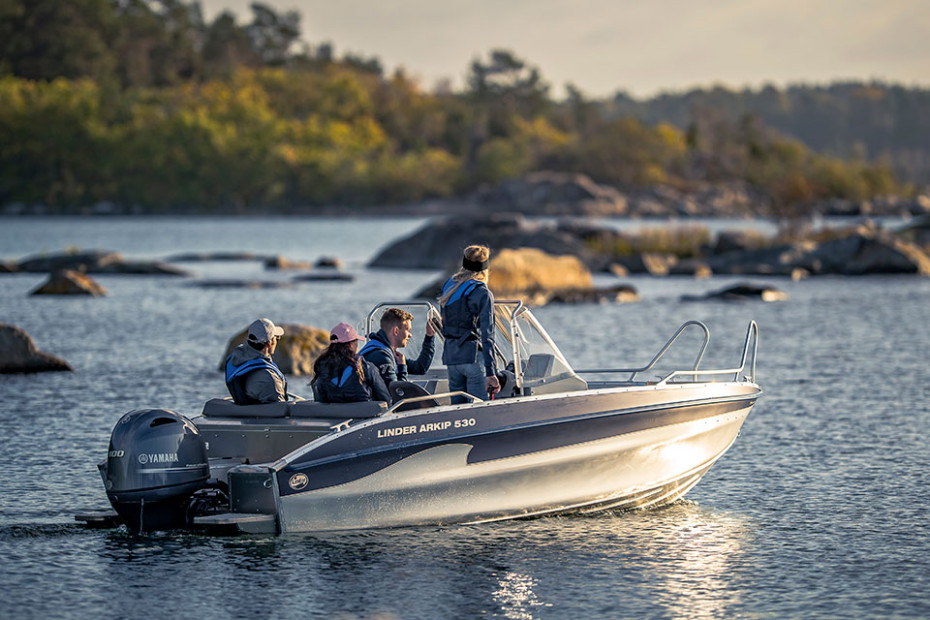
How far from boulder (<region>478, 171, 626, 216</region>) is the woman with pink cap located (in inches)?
5732

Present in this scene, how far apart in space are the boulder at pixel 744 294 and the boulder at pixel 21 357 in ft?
69.1

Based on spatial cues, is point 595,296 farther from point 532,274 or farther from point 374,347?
point 374,347

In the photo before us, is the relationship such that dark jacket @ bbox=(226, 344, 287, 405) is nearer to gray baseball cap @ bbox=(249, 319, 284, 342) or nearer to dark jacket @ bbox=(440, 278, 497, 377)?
gray baseball cap @ bbox=(249, 319, 284, 342)

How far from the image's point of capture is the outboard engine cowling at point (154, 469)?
10.2 m

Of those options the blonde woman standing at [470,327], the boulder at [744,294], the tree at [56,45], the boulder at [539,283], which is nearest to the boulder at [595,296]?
the boulder at [539,283]

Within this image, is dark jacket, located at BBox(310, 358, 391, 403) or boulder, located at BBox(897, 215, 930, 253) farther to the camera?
boulder, located at BBox(897, 215, 930, 253)

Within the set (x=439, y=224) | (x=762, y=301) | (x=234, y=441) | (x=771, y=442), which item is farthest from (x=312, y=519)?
(x=439, y=224)

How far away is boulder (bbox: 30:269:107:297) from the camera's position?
39.8m

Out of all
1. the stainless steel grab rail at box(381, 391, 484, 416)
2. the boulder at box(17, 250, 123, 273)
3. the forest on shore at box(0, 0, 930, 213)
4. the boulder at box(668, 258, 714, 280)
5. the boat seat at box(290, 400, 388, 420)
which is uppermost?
the forest on shore at box(0, 0, 930, 213)

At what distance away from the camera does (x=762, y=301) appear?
126ft

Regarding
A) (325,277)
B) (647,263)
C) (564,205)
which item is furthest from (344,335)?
(564,205)

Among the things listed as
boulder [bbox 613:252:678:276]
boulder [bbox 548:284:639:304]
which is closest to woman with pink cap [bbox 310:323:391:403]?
boulder [bbox 548:284:639:304]

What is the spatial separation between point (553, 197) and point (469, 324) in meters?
151

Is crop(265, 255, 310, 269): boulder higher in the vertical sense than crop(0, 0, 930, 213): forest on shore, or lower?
lower
